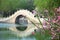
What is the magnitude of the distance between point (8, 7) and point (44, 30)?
20582 millimetres

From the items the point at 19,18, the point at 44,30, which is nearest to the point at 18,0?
the point at 19,18

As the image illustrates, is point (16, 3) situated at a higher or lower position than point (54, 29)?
higher

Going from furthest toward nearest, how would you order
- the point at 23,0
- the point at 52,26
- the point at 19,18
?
the point at 23,0 < the point at 19,18 < the point at 52,26

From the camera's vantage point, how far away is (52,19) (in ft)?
6.66

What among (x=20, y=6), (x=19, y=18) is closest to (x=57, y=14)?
(x=19, y=18)

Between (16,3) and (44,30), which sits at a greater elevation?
Answer: (16,3)

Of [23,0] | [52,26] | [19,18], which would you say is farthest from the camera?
[23,0]

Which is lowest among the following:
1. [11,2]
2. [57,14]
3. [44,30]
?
[44,30]

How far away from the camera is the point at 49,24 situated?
2029mm

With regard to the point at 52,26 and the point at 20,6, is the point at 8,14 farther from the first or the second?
the point at 52,26

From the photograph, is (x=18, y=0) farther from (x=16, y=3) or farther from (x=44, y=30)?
(x=44, y=30)

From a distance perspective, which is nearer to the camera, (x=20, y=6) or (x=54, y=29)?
(x=54, y=29)

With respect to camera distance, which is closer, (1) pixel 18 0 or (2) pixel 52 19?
(2) pixel 52 19

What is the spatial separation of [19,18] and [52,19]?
2041 cm
